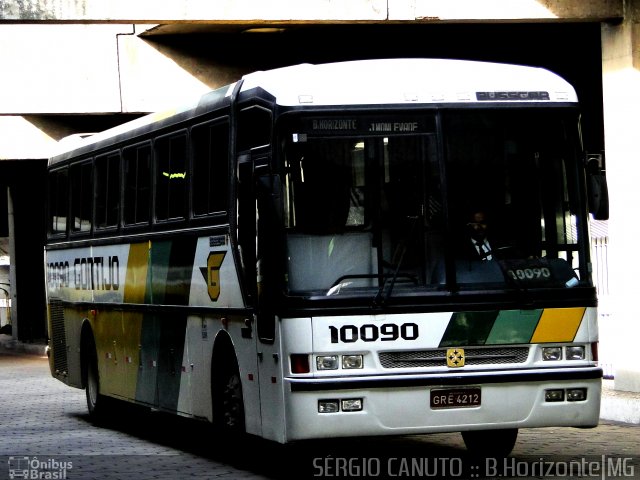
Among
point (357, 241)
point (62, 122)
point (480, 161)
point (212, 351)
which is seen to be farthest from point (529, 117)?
point (62, 122)

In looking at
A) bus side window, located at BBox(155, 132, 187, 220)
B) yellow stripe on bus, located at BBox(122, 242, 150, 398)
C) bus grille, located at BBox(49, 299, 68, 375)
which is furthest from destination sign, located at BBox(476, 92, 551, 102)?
bus grille, located at BBox(49, 299, 68, 375)

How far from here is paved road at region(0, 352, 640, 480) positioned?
12.1 meters

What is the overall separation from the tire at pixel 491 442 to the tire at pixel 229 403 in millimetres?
1878

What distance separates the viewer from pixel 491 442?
505 inches

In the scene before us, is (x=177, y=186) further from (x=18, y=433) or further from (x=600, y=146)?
(x=600, y=146)

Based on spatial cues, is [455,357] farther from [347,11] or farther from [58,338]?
[58,338]

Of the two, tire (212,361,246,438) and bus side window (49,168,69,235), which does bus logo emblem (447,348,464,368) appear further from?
bus side window (49,168,69,235)

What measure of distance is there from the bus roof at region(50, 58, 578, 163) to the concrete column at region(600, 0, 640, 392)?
574 centimetres

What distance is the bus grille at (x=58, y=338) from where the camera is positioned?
19.2 m

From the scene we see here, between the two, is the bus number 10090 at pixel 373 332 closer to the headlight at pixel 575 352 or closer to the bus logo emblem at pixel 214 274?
the headlight at pixel 575 352

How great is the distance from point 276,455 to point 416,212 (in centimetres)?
360

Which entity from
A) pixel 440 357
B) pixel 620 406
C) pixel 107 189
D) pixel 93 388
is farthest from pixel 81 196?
pixel 440 357

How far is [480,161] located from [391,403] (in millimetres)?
1840

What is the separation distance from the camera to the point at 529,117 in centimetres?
1144
